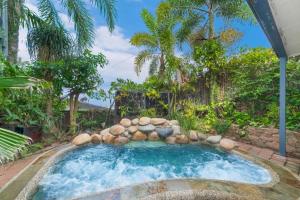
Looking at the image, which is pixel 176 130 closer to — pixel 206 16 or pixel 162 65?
pixel 162 65

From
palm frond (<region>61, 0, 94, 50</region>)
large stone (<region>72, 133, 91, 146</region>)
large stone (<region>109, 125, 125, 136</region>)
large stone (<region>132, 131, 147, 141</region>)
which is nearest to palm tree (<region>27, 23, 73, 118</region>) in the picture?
palm frond (<region>61, 0, 94, 50</region>)

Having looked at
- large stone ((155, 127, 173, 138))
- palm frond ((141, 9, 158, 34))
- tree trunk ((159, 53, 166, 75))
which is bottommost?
large stone ((155, 127, 173, 138))

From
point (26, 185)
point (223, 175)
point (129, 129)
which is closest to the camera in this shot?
point (26, 185)

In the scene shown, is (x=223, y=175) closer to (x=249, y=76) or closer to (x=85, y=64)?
(x=249, y=76)

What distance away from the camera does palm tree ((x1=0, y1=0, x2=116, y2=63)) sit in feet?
26.2

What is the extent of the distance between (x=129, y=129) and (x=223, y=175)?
341cm

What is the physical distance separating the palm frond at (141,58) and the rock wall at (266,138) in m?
6.17

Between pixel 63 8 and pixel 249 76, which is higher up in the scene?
pixel 63 8

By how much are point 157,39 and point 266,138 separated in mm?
6516

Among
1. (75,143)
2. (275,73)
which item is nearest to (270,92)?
(275,73)

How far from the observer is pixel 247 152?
6.02 meters

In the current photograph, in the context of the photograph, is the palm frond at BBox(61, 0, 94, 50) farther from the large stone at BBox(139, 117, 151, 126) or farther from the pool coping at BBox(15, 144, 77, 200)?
the pool coping at BBox(15, 144, 77, 200)

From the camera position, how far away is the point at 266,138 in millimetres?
6625

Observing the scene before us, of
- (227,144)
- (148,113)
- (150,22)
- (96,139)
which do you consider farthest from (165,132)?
(150,22)
